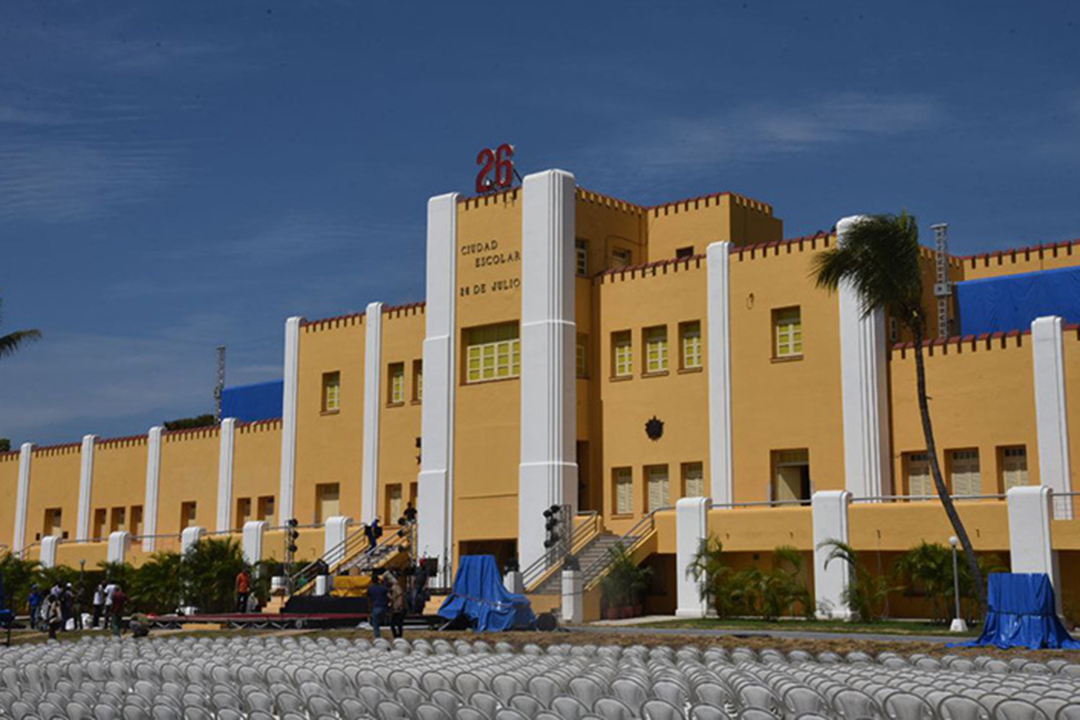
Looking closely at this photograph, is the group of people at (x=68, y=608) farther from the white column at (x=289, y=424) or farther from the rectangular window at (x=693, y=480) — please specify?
the rectangular window at (x=693, y=480)

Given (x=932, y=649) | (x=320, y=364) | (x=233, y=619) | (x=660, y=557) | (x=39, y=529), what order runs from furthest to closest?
(x=39, y=529) → (x=320, y=364) → (x=660, y=557) → (x=233, y=619) → (x=932, y=649)

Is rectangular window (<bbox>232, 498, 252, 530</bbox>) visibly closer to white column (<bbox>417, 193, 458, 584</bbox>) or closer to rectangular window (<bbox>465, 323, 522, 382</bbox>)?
white column (<bbox>417, 193, 458, 584</bbox>)

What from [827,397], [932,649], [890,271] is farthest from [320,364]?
[932,649]

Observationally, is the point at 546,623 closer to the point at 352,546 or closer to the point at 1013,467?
the point at 1013,467

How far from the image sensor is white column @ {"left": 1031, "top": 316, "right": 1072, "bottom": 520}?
114 feet

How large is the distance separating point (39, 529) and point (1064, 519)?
46.5m

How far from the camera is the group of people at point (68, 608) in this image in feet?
119

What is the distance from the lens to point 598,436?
145 feet

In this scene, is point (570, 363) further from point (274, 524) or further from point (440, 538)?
point (274, 524)

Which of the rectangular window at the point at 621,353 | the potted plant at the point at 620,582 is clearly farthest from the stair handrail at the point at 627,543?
the rectangular window at the point at 621,353

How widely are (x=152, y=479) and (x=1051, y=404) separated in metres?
37.7

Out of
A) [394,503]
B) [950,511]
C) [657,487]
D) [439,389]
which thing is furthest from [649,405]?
[950,511]

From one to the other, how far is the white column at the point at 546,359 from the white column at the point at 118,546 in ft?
64.9

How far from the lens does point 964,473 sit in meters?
37.0
